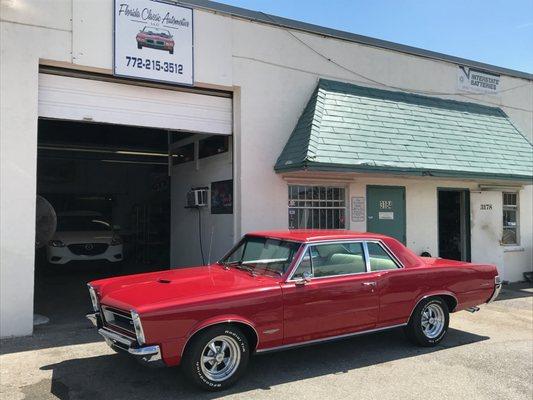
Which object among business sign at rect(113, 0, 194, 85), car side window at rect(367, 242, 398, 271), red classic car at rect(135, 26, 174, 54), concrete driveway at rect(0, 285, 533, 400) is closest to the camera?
concrete driveway at rect(0, 285, 533, 400)

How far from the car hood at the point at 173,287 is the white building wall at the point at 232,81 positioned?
2.23 meters

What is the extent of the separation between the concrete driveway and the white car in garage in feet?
16.9

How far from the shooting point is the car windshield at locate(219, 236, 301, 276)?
5677mm

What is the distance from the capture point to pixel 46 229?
325 inches

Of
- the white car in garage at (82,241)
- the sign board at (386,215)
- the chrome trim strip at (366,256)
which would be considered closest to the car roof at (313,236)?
the chrome trim strip at (366,256)

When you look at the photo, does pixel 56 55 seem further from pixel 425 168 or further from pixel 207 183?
pixel 425 168

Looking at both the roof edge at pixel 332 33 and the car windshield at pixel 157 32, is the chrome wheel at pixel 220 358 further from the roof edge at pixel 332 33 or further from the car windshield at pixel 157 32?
the roof edge at pixel 332 33

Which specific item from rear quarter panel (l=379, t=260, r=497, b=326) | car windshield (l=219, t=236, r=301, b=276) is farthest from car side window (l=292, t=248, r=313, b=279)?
rear quarter panel (l=379, t=260, r=497, b=326)

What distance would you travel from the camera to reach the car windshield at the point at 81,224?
43.3ft

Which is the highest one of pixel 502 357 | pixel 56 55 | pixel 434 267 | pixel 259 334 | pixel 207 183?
pixel 56 55

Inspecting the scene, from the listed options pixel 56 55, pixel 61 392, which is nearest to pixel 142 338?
pixel 61 392

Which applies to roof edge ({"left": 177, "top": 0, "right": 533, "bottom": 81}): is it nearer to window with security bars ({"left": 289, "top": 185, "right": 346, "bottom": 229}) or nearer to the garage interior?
the garage interior

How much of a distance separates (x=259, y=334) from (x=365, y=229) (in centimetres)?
583

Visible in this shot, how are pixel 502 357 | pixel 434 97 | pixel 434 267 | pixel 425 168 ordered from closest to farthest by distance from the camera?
pixel 502 357 < pixel 434 267 < pixel 425 168 < pixel 434 97
